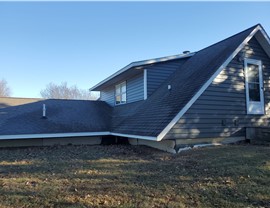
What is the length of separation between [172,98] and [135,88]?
4.45m

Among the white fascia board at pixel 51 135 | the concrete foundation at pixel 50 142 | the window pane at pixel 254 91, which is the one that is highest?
the window pane at pixel 254 91

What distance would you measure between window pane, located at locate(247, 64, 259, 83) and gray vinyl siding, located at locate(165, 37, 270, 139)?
371 millimetres

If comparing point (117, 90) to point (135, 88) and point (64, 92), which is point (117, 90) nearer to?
point (135, 88)

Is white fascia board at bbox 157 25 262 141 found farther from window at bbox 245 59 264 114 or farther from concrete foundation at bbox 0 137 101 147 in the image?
concrete foundation at bbox 0 137 101 147

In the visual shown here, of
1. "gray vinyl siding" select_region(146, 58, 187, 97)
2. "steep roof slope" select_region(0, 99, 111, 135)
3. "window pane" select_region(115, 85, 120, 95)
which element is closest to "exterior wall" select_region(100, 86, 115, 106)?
"window pane" select_region(115, 85, 120, 95)

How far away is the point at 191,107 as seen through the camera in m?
10.5

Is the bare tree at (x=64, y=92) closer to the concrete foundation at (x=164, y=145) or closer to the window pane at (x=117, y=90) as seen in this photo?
the window pane at (x=117, y=90)

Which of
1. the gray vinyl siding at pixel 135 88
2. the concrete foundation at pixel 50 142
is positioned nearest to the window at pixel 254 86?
the gray vinyl siding at pixel 135 88

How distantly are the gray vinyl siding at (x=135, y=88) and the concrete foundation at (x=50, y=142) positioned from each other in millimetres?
3176

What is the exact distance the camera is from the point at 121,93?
17938mm

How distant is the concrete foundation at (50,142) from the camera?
13.6 m

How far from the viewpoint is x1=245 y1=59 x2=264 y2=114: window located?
12148mm

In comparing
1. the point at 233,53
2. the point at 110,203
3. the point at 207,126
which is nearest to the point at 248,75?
the point at 233,53

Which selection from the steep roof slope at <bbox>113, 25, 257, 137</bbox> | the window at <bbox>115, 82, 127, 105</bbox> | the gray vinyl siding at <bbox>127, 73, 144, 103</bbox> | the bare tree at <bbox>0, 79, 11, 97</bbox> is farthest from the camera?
the bare tree at <bbox>0, 79, 11, 97</bbox>
